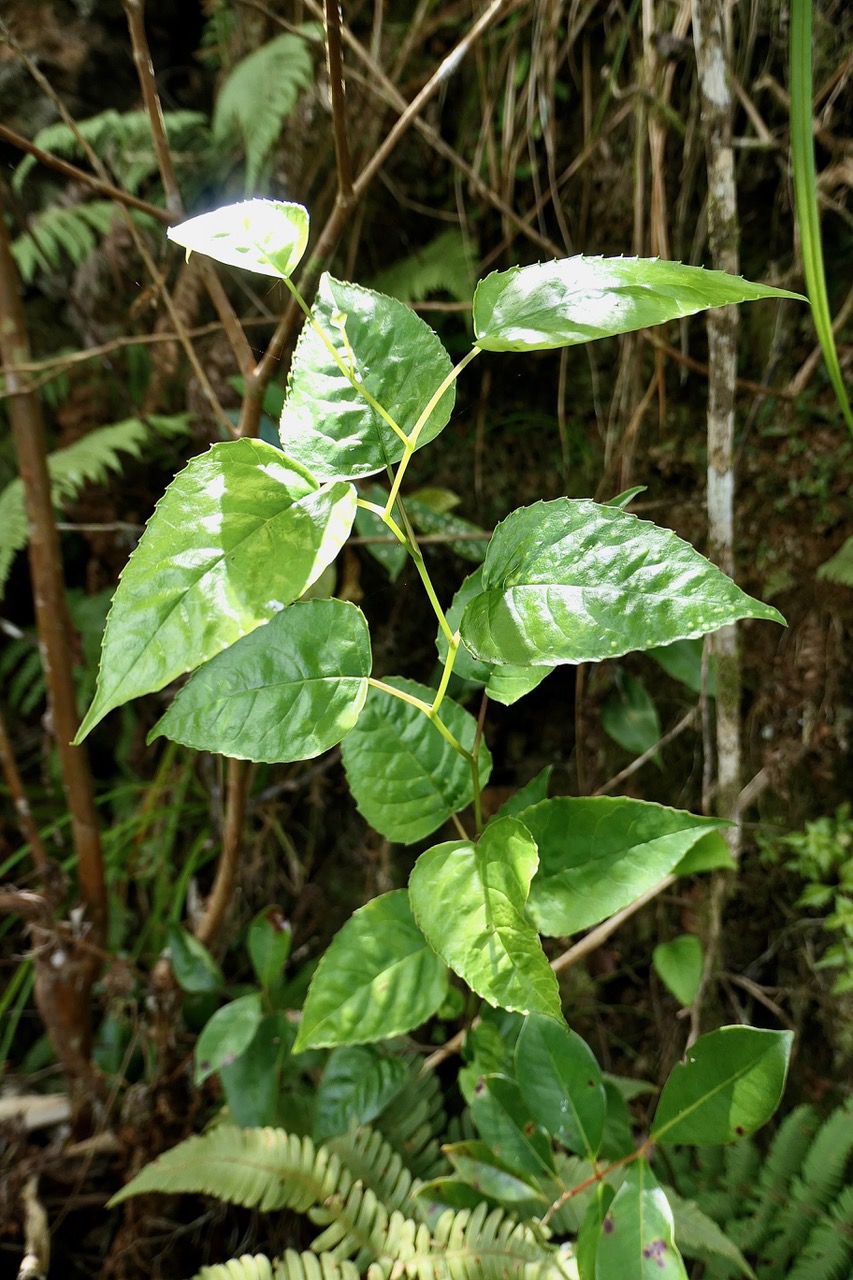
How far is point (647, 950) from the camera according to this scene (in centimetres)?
130

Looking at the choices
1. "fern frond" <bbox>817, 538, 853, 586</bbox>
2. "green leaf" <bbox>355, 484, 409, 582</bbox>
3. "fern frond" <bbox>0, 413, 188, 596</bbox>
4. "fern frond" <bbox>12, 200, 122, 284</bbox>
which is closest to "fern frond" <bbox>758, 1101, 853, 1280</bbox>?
"fern frond" <bbox>817, 538, 853, 586</bbox>

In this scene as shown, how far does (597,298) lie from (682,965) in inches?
37.2

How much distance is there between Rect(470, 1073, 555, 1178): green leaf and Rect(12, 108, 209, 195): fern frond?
6.51 feet

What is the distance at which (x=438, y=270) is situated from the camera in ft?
4.63

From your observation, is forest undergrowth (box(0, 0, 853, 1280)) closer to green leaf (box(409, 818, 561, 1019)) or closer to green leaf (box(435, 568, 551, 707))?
green leaf (box(435, 568, 551, 707))

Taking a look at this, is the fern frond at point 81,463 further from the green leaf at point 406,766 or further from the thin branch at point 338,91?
the green leaf at point 406,766

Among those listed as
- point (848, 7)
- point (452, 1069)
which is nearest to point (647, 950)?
point (452, 1069)

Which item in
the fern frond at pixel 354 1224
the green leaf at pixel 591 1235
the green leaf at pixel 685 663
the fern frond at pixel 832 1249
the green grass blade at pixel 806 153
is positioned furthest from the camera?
the green leaf at pixel 685 663

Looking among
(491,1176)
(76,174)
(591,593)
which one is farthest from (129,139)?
(491,1176)

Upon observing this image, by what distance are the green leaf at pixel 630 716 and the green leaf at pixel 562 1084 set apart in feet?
1.78

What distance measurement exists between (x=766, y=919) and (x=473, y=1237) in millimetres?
714

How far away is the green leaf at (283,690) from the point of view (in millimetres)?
500

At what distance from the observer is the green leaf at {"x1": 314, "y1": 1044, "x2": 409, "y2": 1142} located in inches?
34.8

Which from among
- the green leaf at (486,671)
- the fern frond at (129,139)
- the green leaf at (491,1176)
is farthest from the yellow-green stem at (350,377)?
the fern frond at (129,139)
